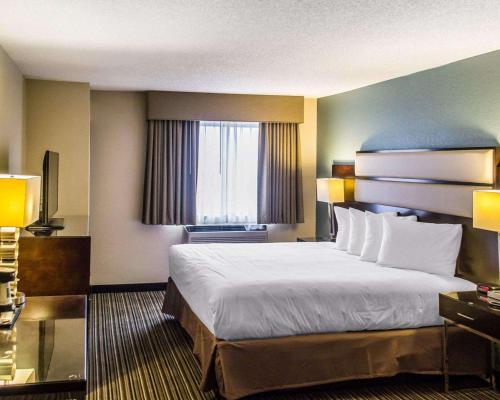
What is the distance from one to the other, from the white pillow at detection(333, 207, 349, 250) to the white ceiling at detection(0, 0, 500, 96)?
1.23m

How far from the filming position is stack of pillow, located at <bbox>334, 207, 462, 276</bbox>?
3787mm

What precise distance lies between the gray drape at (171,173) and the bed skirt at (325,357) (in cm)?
254

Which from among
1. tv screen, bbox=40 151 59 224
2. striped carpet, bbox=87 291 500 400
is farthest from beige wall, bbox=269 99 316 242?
tv screen, bbox=40 151 59 224

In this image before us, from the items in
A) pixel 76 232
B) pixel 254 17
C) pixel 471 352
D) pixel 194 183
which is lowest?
pixel 471 352

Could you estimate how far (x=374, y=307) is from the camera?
3412 millimetres

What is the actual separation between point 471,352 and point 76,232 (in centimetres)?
283

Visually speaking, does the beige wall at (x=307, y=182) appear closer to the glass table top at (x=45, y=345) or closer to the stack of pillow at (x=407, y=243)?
the stack of pillow at (x=407, y=243)

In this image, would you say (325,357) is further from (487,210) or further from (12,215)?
(12,215)

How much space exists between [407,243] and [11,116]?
10.5 ft

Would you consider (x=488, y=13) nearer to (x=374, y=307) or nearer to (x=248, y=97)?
(x=374, y=307)

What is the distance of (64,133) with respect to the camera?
5.31m

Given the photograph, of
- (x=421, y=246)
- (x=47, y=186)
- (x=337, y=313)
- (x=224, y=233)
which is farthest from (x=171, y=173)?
(x=337, y=313)

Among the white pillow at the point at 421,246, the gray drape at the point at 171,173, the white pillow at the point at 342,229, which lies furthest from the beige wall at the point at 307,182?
the white pillow at the point at 421,246

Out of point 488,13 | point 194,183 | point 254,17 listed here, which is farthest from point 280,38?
point 194,183
